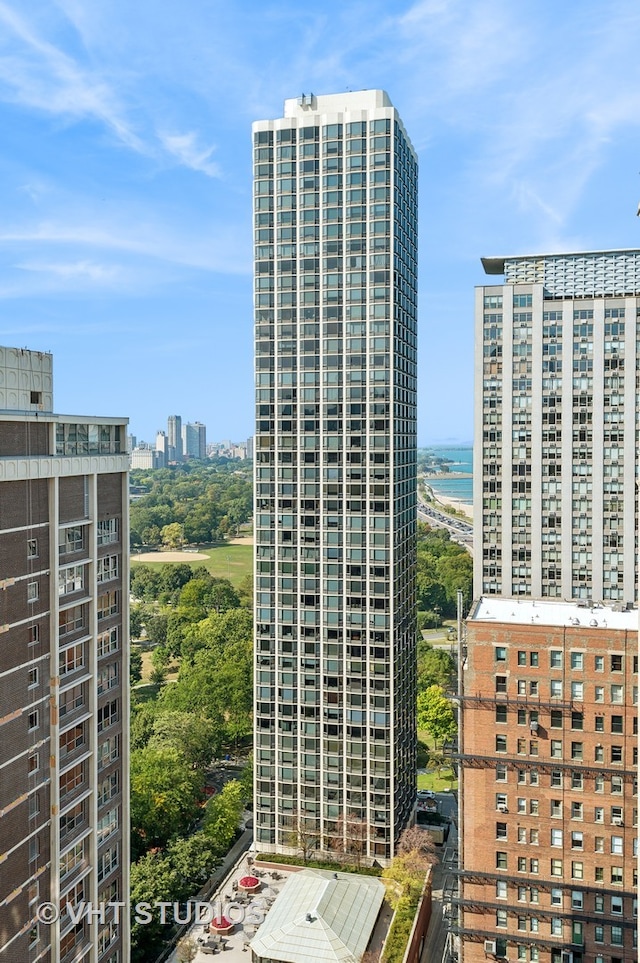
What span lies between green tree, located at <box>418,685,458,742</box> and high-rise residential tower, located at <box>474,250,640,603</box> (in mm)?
11478

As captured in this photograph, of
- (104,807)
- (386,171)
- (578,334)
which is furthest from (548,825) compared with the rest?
(578,334)

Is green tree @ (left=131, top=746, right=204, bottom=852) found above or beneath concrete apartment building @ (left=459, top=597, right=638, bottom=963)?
beneath

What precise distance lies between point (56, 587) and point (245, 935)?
2938 centimetres

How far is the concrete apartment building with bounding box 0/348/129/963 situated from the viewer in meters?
25.0

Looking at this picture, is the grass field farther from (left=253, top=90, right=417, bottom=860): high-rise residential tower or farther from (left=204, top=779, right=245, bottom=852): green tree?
(left=253, top=90, right=417, bottom=860): high-rise residential tower

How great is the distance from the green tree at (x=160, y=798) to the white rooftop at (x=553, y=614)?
26.6 metres

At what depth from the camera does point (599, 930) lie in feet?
114

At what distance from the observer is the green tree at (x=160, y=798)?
51000mm

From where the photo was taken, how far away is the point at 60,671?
2761 centimetres

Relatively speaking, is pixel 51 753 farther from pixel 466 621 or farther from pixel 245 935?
pixel 245 935

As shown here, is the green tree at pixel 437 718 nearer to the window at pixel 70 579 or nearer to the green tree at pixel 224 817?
the green tree at pixel 224 817

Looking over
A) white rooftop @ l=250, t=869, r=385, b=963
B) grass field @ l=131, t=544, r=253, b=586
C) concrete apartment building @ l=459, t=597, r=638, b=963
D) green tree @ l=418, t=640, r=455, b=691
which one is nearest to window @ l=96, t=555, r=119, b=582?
concrete apartment building @ l=459, t=597, r=638, b=963

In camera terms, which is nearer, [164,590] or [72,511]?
[72,511]

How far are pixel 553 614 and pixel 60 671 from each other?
24.2 metres
